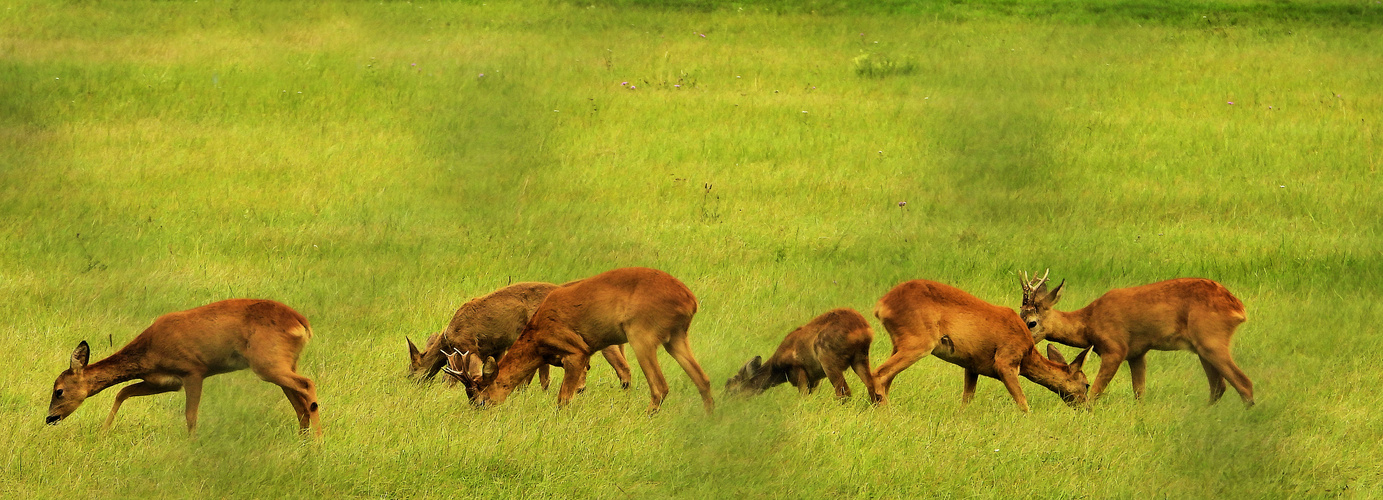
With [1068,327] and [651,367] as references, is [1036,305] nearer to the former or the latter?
[1068,327]

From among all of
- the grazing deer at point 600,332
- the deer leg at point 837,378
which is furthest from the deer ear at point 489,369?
the deer leg at point 837,378

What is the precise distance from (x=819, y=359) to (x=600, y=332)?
143 centimetres

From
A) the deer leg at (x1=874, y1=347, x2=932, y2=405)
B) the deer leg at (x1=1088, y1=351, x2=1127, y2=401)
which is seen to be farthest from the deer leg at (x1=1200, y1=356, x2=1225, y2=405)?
the deer leg at (x1=874, y1=347, x2=932, y2=405)

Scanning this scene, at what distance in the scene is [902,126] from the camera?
373cm

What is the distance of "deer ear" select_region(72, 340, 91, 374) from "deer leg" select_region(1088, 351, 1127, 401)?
19.7 ft

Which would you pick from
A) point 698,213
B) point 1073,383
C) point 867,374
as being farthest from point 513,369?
point 698,213

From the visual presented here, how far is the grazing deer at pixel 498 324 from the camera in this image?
9.52m

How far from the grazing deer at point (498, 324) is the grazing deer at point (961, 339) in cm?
196

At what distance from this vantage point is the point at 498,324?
9695 millimetres

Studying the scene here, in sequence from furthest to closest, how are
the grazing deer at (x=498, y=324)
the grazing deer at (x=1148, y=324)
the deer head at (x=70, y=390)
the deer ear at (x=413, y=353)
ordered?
1. the grazing deer at (x=498, y=324)
2. the deer ear at (x=413, y=353)
3. the grazing deer at (x=1148, y=324)
4. the deer head at (x=70, y=390)

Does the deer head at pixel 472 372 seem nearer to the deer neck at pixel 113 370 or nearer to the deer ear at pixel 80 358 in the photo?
the deer neck at pixel 113 370

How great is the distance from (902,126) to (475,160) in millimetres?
1607

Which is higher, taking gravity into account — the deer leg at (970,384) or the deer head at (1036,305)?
the deer head at (1036,305)

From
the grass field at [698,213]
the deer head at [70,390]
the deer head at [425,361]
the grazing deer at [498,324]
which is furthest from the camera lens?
the grazing deer at [498,324]
